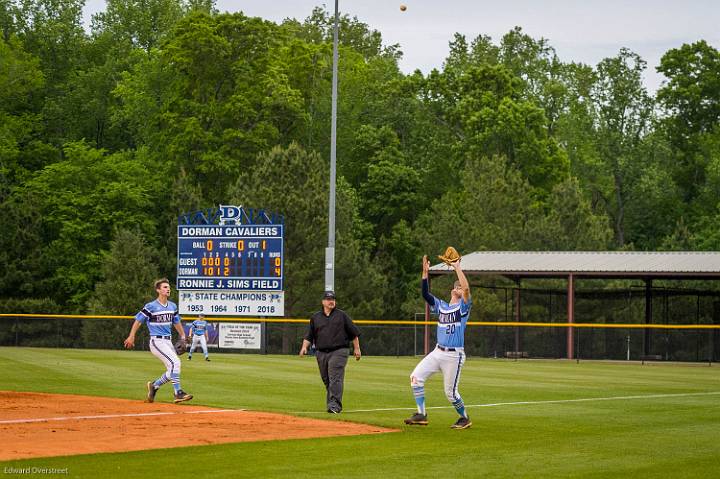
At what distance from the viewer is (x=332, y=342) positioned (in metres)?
19.0

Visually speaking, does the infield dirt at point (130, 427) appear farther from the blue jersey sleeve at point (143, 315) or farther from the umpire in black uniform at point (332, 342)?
the blue jersey sleeve at point (143, 315)

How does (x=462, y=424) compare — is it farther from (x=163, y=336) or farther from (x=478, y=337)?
(x=478, y=337)

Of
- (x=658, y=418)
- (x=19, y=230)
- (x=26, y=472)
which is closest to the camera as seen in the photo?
(x=26, y=472)

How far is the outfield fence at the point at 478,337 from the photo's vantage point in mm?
43438

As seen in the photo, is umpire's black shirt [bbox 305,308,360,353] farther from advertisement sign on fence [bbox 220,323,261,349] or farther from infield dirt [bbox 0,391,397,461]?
advertisement sign on fence [bbox 220,323,261,349]

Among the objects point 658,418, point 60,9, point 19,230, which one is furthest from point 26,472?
point 60,9

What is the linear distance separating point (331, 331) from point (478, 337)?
2685 cm

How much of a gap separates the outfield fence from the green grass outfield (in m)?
5.70

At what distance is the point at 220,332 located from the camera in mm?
46156

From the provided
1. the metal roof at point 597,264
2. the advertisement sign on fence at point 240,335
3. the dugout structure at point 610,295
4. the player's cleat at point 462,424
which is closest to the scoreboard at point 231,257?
the advertisement sign on fence at point 240,335

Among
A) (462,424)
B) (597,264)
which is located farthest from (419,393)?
(597,264)

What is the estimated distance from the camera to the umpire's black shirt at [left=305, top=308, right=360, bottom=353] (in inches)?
749

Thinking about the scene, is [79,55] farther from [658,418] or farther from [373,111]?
[658,418]

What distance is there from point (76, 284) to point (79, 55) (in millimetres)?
23138
